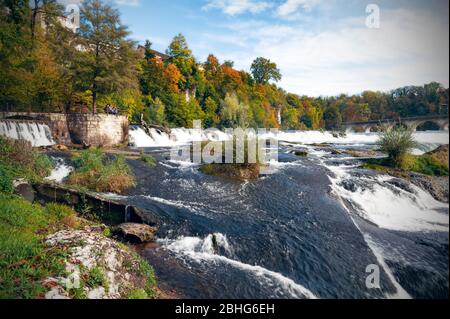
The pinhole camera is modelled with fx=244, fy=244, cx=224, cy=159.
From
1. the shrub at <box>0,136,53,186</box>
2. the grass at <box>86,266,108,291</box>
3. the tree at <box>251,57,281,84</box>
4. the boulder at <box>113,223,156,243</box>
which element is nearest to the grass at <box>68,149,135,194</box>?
the shrub at <box>0,136,53,186</box>

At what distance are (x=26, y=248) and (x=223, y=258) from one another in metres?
4.43

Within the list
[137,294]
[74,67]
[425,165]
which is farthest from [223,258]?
[74,67]

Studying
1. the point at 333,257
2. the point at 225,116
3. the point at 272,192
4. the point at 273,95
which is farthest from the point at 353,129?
the point at 333,257

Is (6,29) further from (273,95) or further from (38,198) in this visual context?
(273,95)

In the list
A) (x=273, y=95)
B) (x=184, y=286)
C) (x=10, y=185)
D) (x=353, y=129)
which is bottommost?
(x=184, y=286)

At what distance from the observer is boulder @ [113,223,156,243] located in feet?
24.3

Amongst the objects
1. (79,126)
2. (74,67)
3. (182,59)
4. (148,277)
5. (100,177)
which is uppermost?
(182,59)

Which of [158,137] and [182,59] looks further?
[182,59]

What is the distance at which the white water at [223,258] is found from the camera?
5.35m

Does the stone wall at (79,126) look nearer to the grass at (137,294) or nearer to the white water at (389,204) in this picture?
the grass at (137,294)

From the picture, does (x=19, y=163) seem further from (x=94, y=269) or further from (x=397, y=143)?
(x=397, y=143)

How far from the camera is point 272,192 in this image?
38.1 ft

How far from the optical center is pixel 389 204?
9.83 meters
